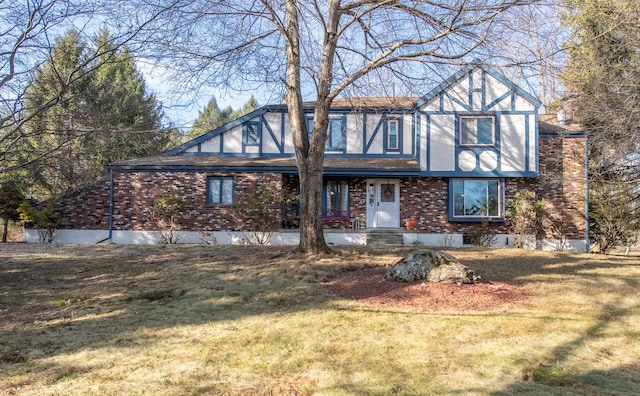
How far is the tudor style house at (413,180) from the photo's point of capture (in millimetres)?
15953

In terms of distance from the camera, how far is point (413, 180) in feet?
55.3

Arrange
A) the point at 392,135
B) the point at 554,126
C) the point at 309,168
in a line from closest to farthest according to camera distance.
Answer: the point at 309,168 → the point at 392,135 → the point at 554,126

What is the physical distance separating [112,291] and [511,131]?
575 inches

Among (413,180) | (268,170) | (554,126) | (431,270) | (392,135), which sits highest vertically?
(554,126)

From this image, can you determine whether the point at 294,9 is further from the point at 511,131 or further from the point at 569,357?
the point at 511,131

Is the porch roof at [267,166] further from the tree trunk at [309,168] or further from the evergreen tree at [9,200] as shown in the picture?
the tree trunk at [309,168]

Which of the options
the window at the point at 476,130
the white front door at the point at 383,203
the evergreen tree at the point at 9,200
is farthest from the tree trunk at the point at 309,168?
the evergreen tree at the point at 9,200

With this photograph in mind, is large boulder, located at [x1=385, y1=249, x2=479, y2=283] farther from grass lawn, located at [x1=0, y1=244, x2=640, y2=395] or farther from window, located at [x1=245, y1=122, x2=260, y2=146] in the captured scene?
window, located at [x1=245, y1=122, x2=260, y2=146]

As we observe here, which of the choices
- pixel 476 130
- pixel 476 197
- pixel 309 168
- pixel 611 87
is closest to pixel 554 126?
pixel 476 130

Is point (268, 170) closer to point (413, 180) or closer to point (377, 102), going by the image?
point (377, 102)

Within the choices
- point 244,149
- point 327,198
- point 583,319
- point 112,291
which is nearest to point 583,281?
point 583,319

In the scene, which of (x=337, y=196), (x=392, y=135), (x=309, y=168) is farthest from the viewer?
(x=392, y=135)

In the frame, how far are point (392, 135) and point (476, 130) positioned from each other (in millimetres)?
3231

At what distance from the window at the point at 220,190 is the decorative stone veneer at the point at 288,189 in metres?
0.20
